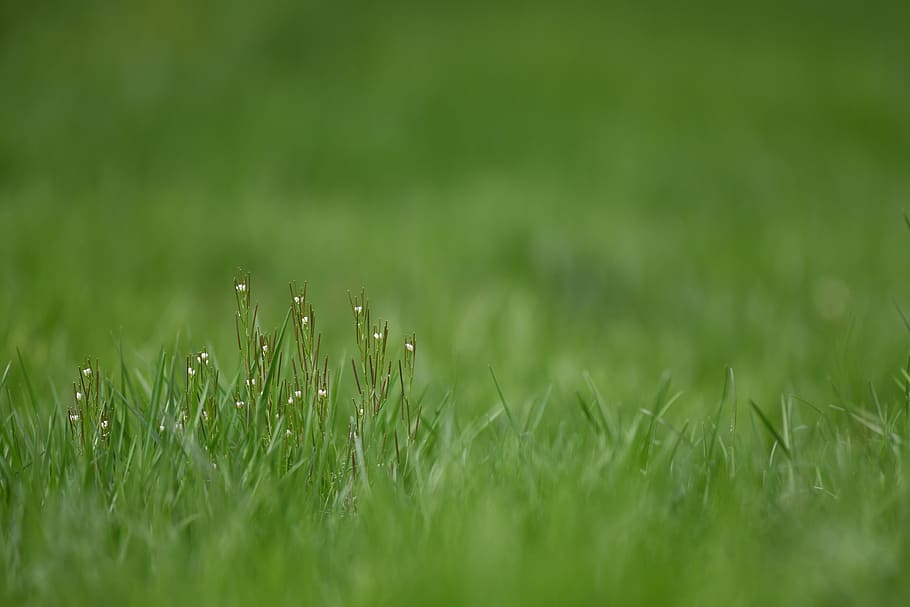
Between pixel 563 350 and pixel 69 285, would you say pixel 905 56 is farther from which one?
pixel 69 285

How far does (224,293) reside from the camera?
11.8ft

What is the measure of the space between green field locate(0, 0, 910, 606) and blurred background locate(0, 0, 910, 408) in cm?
3

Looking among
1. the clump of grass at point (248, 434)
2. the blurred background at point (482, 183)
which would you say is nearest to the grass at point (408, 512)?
the clump of grass at point (248, 434)

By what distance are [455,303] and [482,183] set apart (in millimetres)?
2165

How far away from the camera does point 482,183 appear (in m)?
5.49

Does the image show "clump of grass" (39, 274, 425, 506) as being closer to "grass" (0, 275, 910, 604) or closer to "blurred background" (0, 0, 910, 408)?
"grass" (0, 275, 910, 604)

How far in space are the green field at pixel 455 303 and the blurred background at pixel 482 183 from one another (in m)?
0.03

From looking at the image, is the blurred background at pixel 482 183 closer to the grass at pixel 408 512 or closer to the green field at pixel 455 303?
the green field at pixel 455 303

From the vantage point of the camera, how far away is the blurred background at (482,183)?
3078 mm

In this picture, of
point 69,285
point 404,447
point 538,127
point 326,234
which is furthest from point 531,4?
point 404,447

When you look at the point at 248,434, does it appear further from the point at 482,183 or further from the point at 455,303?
the point at 482,183

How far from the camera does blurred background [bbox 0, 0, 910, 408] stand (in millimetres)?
3078

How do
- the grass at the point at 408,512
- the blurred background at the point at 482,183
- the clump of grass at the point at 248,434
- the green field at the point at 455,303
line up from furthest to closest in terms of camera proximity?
1. the blurred background at the point at 482,183
2. the clump of grass at the point at 248,434
3. the green field at the point at 455,303
4. the grass at the point at 408,512

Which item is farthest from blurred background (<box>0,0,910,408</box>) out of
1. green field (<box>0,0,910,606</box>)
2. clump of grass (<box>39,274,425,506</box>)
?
clump of grass (<box>39,274,425,506</box>)
